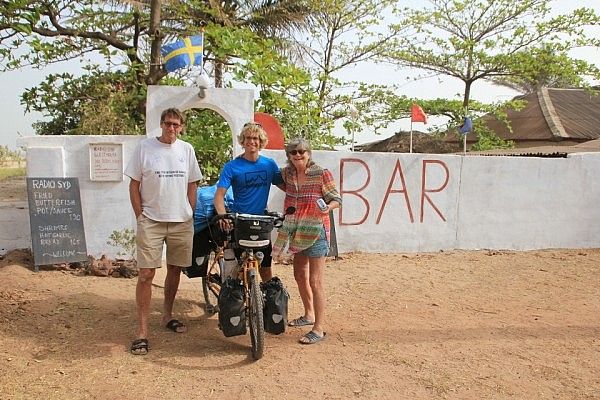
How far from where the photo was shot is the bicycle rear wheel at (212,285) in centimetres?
450

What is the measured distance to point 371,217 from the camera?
7.43 metres

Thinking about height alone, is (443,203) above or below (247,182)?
below

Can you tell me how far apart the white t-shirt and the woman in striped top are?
779 mm

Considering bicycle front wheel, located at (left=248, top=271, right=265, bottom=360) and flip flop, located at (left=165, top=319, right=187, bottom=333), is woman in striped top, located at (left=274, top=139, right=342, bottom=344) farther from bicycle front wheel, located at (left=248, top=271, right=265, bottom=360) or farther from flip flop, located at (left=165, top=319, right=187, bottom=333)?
flip flop, located at (left=165, top=319, right=187, bottom=333)

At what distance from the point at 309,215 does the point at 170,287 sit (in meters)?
1.33

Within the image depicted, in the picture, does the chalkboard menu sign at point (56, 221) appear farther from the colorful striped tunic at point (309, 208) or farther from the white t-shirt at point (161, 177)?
the colorful striped tunic at point (309, 208)

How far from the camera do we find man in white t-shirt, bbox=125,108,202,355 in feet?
13.1

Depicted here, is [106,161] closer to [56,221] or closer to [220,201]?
[56,221]

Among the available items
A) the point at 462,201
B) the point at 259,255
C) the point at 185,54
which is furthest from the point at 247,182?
the point at 462,201

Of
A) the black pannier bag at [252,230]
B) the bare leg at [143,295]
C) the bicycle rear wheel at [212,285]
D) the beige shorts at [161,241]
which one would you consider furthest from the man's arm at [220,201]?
the bare leg at [143,295]

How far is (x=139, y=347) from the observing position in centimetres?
394

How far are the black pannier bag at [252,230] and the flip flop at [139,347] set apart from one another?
105cm

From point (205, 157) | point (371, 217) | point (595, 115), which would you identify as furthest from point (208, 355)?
point (595, 115)

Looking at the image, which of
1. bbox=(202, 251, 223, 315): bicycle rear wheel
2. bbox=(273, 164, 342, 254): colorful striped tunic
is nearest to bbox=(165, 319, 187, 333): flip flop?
bbox=(202, 251, 223, 315): bicycle rear wheel
